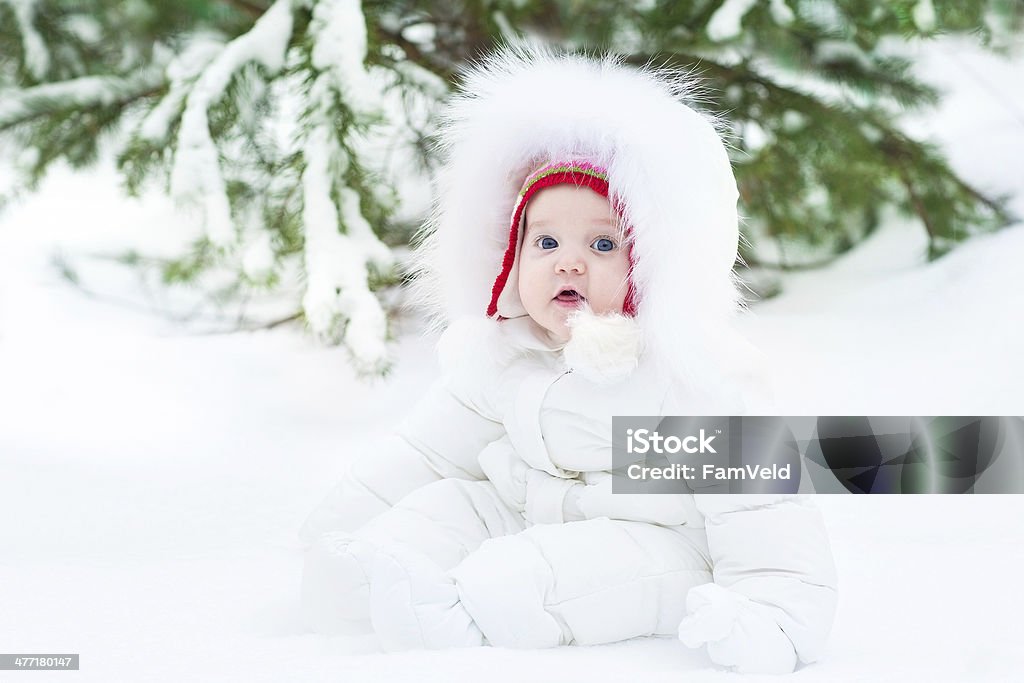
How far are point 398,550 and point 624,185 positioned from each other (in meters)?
0.44

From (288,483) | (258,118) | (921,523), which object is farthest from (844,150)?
(288,483)

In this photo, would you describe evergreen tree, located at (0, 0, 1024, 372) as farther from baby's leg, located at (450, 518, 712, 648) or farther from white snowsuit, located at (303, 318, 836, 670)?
baby's leg, located at (450, 518, 712, 648)

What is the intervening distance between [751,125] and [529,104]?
1295 millimetres

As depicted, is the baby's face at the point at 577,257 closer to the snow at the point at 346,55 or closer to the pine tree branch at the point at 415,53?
the snow at the point at 346,55

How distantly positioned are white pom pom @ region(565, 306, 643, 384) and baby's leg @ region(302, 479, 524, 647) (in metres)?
0.21

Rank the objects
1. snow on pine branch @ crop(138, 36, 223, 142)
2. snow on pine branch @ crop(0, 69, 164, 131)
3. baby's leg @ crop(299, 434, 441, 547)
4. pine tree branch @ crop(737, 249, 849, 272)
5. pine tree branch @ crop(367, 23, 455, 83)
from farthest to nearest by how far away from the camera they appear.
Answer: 1. pine tree branch @ crop(737, 249, 849, 272)
2. pine tree branch @ crop(367, 23, 455, 83)
3. snow on pine branch @ crop(0, 69, 164, 131)
4. snow on pine branch @ crop(138, 36, 223, 142)
5. baby's leg @ crop(299, 434, 441, 547)

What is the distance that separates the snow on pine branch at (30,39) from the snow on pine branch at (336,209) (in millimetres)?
738

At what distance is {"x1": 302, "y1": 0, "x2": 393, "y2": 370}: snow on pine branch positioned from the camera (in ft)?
5.27

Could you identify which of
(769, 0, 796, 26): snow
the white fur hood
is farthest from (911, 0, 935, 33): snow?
the white fur hood

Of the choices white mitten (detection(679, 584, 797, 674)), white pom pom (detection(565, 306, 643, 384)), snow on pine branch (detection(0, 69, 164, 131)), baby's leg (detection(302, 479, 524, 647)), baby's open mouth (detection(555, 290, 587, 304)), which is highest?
snow on pine branch (detection(0, 69, 164, 131))

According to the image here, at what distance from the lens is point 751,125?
7.71 feet

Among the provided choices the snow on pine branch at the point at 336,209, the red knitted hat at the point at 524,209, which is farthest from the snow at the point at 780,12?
the red knitted hat at the point at 524,209

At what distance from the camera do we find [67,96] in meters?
1.90

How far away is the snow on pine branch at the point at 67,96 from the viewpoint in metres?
1.89
